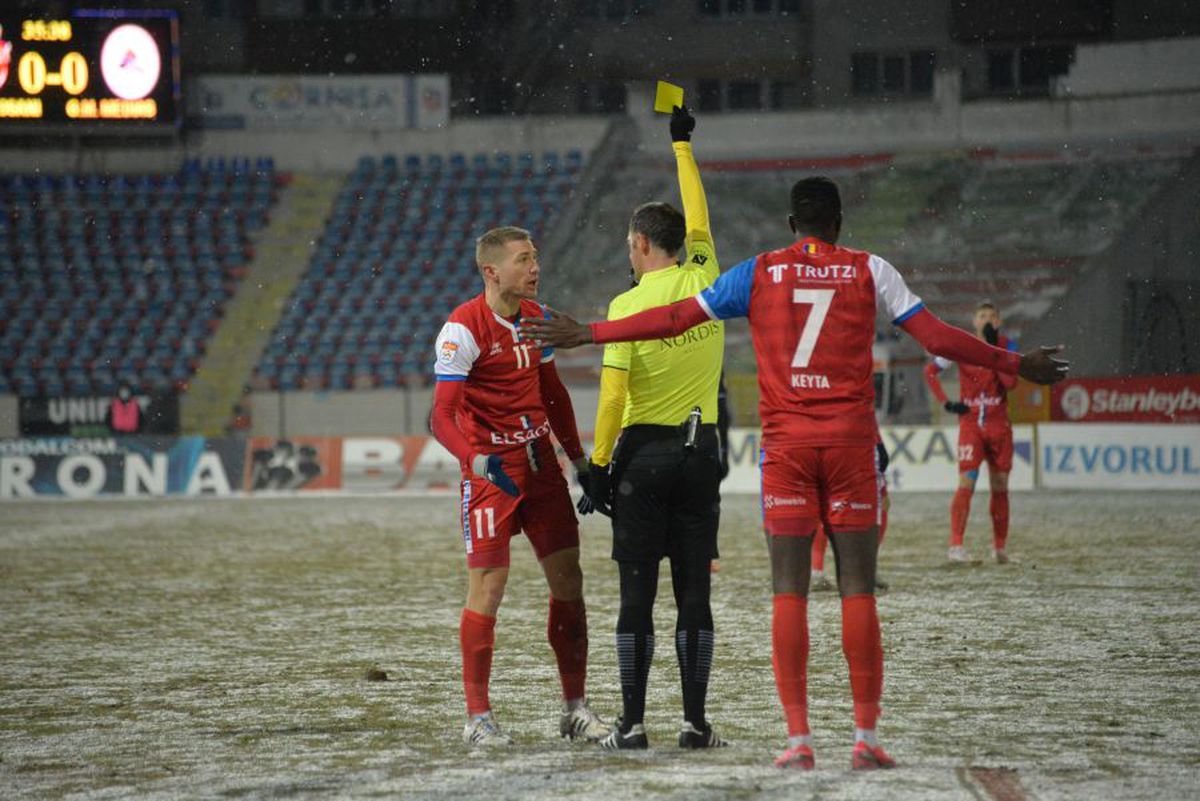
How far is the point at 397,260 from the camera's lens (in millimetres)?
37062

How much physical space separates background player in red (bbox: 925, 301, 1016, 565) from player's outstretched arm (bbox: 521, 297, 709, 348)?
8.54 metres

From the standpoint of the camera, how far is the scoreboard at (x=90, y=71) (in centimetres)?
3142

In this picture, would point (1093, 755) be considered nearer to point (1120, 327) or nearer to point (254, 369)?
point (1120, 327)

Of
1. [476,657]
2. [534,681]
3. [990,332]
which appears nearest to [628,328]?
[476,657]

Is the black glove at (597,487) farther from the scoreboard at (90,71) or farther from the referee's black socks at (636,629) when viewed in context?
the scoreboard at (90,71)

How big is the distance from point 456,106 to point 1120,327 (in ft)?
67.5

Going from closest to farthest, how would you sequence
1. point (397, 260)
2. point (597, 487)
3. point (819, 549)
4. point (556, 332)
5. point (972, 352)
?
point (972, 352) → point (556, 332) → point (597, 487) → point (819, 549) → point (397, 260)

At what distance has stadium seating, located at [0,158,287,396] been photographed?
113 ft

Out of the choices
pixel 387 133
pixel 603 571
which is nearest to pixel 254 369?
pixel 387 133

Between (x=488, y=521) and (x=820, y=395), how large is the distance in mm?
1590

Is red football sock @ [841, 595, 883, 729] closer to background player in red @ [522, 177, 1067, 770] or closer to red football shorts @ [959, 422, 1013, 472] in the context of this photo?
background player in red @ [522, 177, 1067, 770]

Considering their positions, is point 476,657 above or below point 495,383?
below

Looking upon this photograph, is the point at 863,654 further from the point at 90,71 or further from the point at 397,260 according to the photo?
the point at 397,260

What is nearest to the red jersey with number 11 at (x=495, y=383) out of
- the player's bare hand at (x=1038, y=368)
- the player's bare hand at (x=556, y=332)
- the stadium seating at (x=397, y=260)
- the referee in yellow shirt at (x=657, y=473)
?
the referee in yellow shirt at (x=657, y=473)
